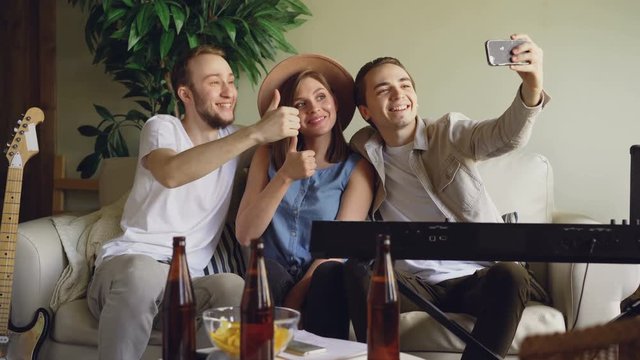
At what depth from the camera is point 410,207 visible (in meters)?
2.13

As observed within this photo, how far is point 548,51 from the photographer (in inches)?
106

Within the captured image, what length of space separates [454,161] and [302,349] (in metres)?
0.95

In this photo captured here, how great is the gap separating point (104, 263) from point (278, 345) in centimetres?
101

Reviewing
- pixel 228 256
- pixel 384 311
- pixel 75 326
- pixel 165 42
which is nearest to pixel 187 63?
pixel 165 42

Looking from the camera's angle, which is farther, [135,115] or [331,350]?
[135,115]

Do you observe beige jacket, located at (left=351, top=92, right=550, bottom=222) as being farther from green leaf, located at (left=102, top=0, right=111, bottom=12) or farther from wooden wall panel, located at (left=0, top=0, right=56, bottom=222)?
wooden wall panel, located at (left=0, top=0, right=56, bottom=222)

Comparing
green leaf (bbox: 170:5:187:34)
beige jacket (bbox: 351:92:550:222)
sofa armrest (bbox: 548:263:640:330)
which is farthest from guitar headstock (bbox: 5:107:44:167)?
sofa armrest (bbox: 548:263:640:330)

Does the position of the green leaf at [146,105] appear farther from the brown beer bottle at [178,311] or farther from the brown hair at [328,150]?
the brown beer bottle at [178,311]

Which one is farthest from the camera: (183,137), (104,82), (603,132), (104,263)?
(104,82)

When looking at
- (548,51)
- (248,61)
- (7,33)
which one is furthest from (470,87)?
(7,33)

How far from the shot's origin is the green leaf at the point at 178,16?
258 centimetres

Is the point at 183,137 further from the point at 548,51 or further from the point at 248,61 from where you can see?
the point at 548,51

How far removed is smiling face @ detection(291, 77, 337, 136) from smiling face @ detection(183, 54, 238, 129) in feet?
0.74

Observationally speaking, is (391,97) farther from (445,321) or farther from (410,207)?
(445,321)
